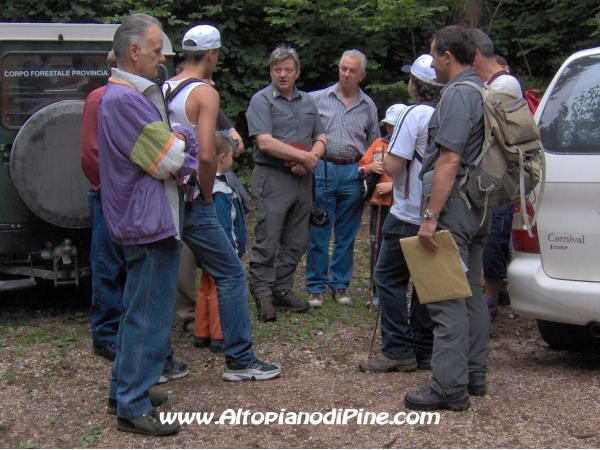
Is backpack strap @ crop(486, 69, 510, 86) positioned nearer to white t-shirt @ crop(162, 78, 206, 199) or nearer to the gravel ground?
the gravel ground

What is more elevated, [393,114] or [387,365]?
[393,114]

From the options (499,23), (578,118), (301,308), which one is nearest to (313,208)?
(301,308)

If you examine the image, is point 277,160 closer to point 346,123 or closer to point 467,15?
point 346,123

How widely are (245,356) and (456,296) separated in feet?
4.41

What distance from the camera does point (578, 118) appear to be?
4965 millimetres

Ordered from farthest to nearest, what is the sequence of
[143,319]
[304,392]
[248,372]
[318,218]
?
[318,218] < [248,372] < [304,392] < [143,319]

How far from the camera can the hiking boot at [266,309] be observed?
635 cm

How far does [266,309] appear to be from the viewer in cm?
638

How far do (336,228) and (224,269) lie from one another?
2.44 metres

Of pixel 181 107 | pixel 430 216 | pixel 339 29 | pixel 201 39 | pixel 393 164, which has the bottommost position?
pixel 430 216

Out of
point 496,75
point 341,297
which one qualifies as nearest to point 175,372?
point 341,297

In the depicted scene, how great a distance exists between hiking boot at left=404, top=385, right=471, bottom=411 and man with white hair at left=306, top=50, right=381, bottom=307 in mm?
2593

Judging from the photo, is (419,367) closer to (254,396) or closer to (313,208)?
(254,396)

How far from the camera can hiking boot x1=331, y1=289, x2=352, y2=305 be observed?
699 centimetres
